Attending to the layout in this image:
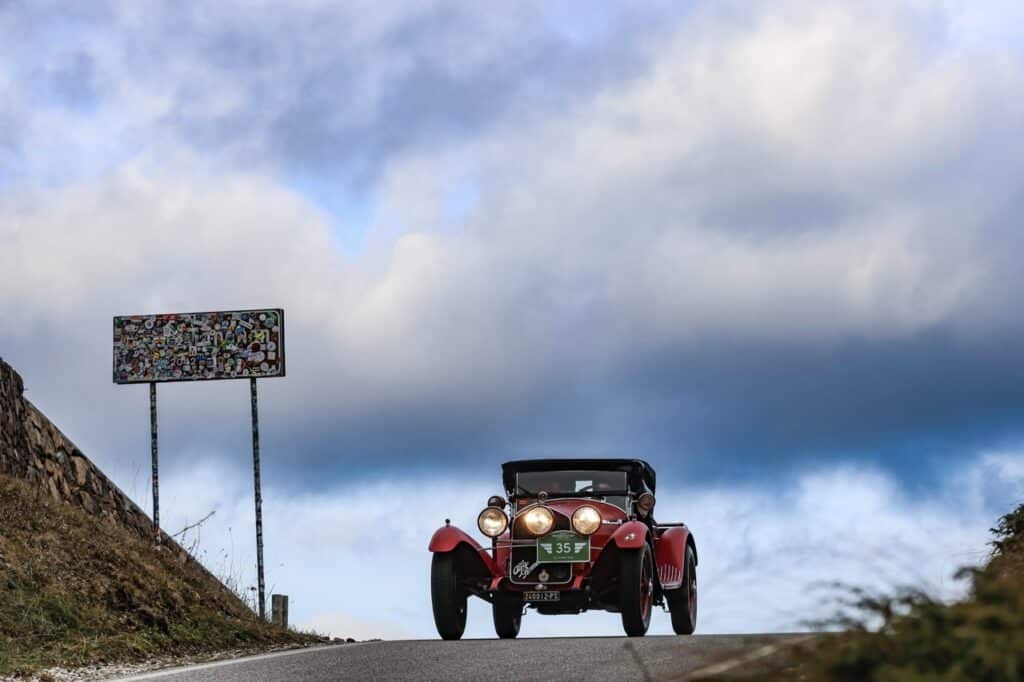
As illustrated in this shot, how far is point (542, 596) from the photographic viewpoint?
13930 mm

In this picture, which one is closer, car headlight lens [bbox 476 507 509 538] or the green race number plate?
the green race number plate

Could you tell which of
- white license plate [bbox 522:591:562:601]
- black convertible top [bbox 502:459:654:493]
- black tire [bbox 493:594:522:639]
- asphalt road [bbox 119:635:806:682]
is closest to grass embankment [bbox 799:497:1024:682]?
asphalt road [bbox 119:635:806:682]

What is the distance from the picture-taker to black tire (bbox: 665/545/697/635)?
15266 millimetres

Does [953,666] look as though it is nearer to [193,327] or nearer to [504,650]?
[504,650]

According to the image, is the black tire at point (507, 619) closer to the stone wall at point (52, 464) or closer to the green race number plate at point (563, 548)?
the green race number plate at point (563, 548)

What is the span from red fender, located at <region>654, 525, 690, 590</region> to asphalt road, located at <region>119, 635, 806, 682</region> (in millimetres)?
2961

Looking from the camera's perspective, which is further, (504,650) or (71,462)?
(71,462)

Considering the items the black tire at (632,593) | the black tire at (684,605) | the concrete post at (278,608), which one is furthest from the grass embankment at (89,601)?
the black tire at (684,605)

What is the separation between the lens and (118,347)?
24266 millimetres

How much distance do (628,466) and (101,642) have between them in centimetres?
623

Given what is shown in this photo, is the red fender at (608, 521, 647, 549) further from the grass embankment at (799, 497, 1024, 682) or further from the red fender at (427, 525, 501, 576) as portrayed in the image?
the grass embankment at (799, 497, 1024, 682)

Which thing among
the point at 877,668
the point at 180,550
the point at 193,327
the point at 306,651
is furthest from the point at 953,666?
the point at 193,327

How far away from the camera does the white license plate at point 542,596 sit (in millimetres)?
13883

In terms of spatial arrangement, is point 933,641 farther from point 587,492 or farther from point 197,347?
point 197,347
